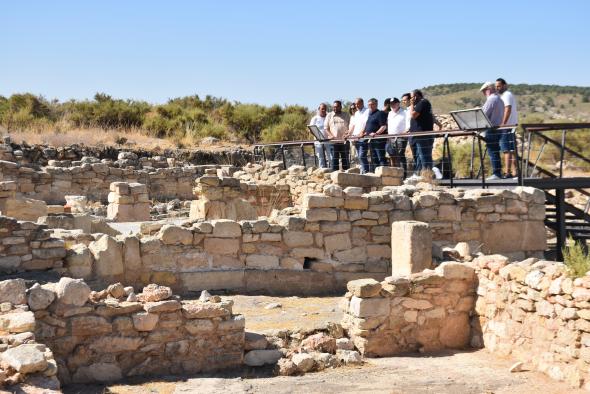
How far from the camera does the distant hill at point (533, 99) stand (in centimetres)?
6559

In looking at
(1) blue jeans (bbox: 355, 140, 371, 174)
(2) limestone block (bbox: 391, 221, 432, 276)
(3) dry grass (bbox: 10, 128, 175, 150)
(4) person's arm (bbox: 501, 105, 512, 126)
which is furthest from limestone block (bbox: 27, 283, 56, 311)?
(3) dry grass (bbox: 10, 128, 175, 150)

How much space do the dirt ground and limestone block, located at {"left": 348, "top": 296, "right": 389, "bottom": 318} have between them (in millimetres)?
510

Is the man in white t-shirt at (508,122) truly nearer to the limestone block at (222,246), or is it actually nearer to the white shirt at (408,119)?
the white shirt at (408,119)

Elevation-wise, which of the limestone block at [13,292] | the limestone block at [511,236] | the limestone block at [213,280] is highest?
the limestone block at [13,292]

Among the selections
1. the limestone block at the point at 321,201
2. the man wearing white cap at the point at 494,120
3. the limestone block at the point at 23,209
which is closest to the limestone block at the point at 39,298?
the limestone block at the point at 321,201

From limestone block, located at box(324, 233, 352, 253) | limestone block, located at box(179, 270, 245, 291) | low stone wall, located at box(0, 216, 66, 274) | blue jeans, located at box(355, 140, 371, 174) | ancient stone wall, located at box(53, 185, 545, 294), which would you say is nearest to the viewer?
low stone wall, located at box(0, 216, 66, 274)

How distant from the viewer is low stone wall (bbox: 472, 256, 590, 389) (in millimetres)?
5992

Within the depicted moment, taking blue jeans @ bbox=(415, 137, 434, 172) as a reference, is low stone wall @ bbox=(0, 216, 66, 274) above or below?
below

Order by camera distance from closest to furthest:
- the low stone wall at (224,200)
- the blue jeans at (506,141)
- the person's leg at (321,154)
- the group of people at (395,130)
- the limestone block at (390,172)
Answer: the blue jeans at (506,141)
the group of people at (395,130)
the limestone block at (390,172)
the low stone wall at (224,200)
the person's leg at (321,154)

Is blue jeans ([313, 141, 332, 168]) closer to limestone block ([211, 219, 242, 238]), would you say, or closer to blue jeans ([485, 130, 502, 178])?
blue jeans ([485, 130, 502, 178])

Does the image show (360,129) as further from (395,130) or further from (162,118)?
(162,118)

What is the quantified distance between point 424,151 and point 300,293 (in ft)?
15.9

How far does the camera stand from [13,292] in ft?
19.7

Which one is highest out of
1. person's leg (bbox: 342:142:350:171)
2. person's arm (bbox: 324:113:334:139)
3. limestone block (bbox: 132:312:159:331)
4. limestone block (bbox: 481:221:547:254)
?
person's arm (bbox: 324:113:334:139)
